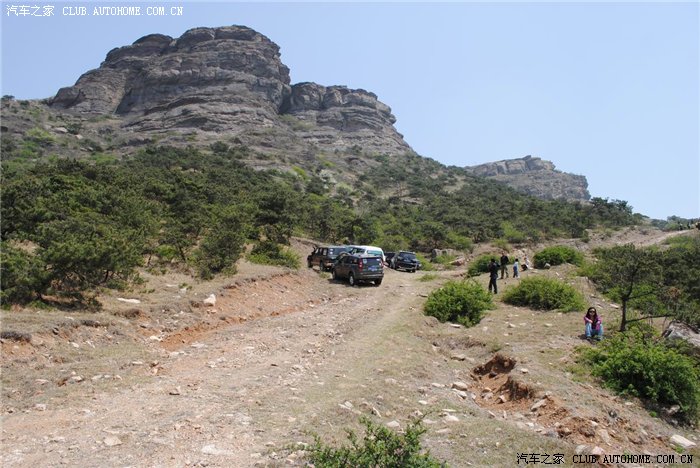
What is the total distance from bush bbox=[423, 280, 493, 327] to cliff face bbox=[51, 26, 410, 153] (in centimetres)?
7354

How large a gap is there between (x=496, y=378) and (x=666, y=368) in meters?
2.85

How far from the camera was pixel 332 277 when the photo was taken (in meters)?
23.9

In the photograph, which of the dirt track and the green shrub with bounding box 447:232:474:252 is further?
the green shrub with bounding box 447:232:474:252

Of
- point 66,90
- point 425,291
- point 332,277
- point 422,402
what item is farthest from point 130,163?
point 66,90

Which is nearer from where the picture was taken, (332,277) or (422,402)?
(422,402)

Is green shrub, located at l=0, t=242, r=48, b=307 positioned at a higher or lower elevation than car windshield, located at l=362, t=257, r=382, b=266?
lower

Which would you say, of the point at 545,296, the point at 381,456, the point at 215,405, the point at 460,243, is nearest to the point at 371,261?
the point at 545,296

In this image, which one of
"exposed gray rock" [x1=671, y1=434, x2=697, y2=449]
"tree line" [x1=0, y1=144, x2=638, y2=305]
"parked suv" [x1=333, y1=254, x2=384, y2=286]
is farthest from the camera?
"parked suv" [x1=333, y1=254, x2=384, y2=286]

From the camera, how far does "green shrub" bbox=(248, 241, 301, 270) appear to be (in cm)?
2191

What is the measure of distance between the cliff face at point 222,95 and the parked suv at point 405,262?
188ft

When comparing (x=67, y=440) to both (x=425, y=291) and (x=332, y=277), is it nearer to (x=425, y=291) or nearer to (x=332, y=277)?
(x=425, y=291)

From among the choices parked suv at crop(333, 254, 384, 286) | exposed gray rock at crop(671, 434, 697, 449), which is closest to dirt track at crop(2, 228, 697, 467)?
exposed gray rock at crop(671, 434, 697, 449)

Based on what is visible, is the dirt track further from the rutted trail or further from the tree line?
the tree line

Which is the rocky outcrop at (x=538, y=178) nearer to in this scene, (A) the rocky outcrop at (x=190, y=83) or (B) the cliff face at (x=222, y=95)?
(B) the cliff face at (x=222, y=95)
